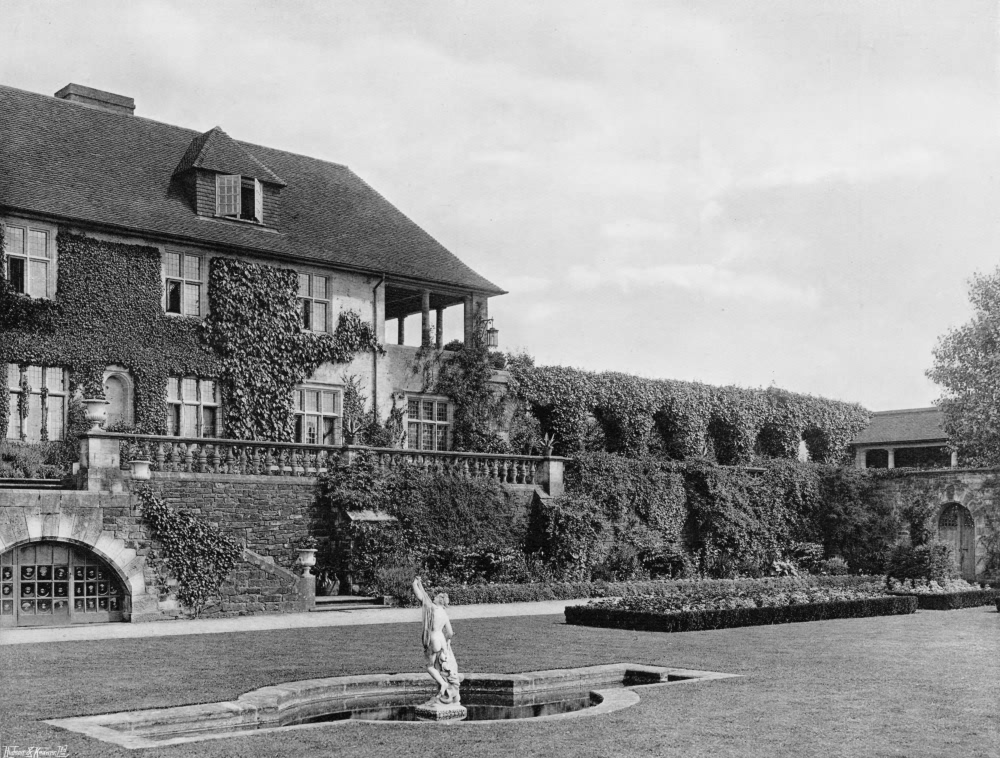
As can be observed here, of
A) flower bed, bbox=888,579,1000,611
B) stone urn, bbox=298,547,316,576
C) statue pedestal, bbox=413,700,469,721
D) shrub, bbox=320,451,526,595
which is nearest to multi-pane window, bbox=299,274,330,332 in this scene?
shrub, bbox=320,451,526,595

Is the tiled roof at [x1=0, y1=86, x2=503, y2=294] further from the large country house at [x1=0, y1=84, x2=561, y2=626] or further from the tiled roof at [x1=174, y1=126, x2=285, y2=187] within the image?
the tiled roof at [x1=174, y1=126, x2=285, y2=187]

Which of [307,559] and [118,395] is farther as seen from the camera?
[118,395]

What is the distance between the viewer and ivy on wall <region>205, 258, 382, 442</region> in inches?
1261

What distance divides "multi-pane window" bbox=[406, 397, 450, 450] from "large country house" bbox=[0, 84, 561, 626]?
0.05 metres

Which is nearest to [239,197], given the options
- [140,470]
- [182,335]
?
[182,335]

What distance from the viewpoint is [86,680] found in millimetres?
14719

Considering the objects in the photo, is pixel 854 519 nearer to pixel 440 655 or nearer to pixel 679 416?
pixel 679 416

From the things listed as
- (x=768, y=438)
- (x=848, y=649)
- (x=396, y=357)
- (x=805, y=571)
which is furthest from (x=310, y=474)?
(x=768, y=438)

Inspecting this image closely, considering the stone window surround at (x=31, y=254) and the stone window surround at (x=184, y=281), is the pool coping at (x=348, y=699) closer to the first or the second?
the stone window surround at (x=31, y=254)

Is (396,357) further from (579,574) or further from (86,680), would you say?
(86,680)

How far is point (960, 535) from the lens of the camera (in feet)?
139

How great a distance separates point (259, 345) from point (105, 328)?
4.26 m

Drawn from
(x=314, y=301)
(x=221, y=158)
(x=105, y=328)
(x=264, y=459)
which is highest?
(x=221, y=158)

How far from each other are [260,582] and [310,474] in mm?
4046
